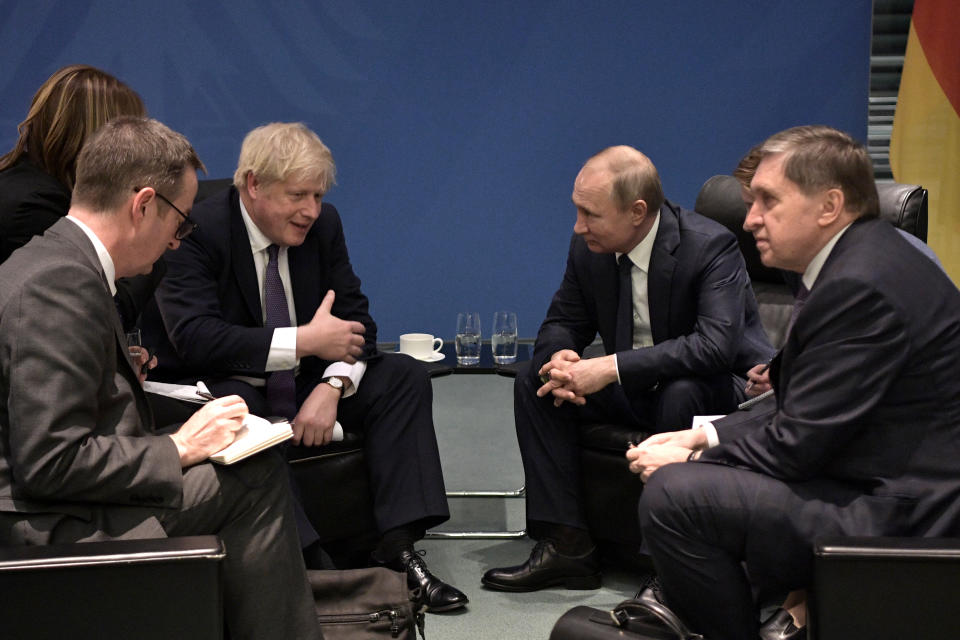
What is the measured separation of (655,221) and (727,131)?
6.89 feet

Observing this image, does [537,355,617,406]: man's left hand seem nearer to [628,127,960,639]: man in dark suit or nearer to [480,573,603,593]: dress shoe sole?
[480,573,603,593]: dress shoe sole

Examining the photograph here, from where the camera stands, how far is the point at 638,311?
346 cm

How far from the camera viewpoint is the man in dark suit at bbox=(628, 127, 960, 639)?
6.99 ft

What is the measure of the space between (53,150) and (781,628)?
222cm

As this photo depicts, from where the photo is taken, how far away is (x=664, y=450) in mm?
2590

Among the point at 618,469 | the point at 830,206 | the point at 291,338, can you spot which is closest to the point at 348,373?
the point at 291,338

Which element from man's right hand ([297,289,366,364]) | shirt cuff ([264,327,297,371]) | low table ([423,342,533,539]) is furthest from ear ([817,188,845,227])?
shirt cuff ([264,327,297,371])

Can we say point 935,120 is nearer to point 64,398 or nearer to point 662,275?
point 662,275

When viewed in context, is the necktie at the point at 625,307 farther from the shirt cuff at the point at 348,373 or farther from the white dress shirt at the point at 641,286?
the shirt cuff at the point at 348,373

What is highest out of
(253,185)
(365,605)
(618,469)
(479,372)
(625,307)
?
(253,185)

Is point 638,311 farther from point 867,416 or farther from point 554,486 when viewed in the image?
point 867,416

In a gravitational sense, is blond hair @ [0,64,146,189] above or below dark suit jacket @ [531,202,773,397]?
above

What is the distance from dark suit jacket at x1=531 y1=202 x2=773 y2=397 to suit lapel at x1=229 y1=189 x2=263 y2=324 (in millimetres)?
887

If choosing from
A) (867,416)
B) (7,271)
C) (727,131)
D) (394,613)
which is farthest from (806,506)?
(727,131)
